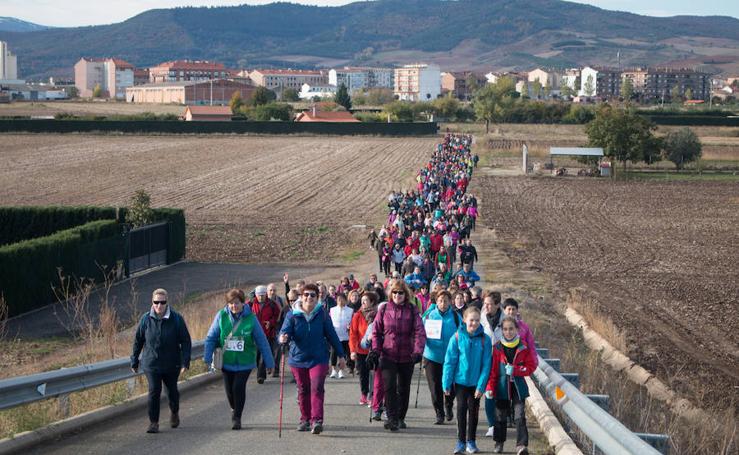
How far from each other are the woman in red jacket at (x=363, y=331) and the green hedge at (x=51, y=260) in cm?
1190

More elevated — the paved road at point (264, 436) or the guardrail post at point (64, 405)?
the guardrail post at point (64, 405)

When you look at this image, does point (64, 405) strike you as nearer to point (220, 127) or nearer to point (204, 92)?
point (220, 127)

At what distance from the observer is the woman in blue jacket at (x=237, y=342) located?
400 inches

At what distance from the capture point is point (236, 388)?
33.3 feet

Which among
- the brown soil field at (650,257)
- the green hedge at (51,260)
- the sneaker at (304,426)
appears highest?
the sneaker at (304,426)

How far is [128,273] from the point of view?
90.2ft

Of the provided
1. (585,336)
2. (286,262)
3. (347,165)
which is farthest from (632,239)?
(347,165)

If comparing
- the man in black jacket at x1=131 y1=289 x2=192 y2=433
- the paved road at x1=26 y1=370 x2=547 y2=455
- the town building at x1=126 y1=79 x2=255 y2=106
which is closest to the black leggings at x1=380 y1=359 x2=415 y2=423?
the paved road at x1=26 y1=370 x2=547 y2=455

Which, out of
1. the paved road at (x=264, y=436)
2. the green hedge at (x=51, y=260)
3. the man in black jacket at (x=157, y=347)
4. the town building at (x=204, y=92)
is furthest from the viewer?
the town building at (x=204, y=92)

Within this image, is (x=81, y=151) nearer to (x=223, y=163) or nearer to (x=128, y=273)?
(x=223, y=163)

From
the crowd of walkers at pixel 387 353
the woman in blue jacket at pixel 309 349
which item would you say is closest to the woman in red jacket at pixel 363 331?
the crowd of walkers at pixel 387 353

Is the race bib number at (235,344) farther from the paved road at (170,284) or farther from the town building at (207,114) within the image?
the town building at (207,114)

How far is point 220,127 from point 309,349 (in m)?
A: 83.9

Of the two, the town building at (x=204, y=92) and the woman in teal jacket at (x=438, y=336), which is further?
the town building at (x=204, y=92)
